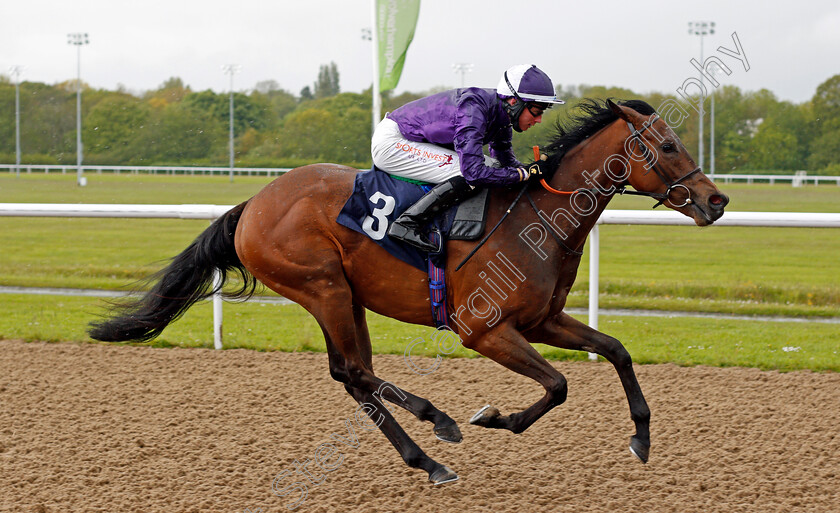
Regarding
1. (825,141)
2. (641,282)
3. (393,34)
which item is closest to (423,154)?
(641,282)

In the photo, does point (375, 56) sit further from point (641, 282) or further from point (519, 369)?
point (519, 369)

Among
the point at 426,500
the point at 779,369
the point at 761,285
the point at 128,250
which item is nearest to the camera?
the point at 426,500

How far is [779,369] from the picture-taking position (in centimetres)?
555

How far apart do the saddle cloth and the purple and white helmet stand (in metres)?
0.44

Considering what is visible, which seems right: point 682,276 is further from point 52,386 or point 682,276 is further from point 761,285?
point 52,386

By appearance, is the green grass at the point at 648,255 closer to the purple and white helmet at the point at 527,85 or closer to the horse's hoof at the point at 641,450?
the purple and white helmet at the point at 527,85

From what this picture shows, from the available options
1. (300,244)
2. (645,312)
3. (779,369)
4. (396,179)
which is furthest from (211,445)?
(645,312)

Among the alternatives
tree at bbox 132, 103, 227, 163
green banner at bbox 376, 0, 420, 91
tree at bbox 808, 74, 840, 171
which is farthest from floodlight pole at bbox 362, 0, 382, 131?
tree at bbox 132, 103, 227, 163

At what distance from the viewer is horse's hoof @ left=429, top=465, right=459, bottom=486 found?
11.3ft

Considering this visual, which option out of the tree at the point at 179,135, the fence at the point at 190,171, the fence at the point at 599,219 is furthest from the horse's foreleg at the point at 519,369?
the tree at the point at 179,135

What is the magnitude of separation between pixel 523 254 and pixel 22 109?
21.2 m

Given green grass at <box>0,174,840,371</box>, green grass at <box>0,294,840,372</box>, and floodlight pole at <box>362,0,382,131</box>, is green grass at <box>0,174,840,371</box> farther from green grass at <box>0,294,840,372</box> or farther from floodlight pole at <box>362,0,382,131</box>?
floodlight pole at <box>362,0,382,131</box>

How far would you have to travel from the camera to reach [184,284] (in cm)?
419

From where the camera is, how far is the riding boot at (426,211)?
3527mm
